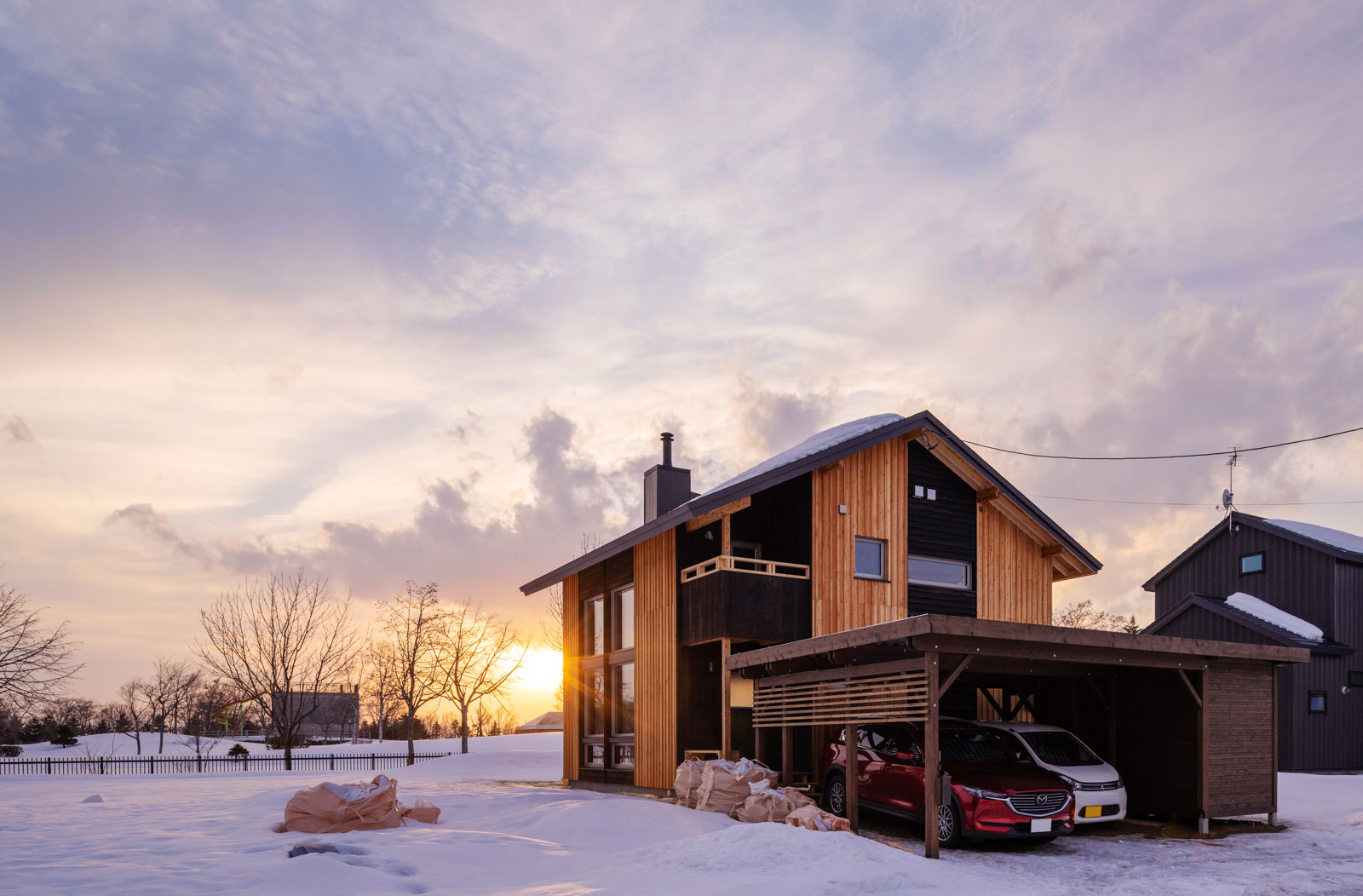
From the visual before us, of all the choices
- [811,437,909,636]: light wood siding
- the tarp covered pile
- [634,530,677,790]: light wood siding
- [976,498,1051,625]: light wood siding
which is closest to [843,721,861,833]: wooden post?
the tarp covered pile

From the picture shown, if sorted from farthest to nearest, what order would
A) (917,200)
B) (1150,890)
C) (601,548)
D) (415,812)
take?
(601,548), (917,200), (415,812), (1150,890)

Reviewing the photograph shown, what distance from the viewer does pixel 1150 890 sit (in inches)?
385

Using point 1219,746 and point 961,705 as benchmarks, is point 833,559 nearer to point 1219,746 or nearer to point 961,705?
point 961,705

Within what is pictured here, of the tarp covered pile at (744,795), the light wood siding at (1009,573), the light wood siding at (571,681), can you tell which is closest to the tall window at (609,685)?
the light wood siding at (571,681)

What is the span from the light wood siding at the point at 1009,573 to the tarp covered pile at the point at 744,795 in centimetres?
772

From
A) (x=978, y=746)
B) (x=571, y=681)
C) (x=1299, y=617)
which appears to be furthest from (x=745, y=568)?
(x=1299, y=617)

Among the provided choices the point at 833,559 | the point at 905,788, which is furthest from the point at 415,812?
the point at 833,559

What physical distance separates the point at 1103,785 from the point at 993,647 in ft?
10.3

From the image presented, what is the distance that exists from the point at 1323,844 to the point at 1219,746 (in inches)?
76.4

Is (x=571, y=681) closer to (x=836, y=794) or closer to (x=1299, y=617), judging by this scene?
(x=836, y=794)

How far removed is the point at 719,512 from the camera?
17891 millimetres

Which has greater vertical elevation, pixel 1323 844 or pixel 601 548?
pixel 601 548

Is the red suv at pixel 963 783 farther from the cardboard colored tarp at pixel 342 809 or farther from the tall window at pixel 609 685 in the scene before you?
the tall window at pixel 609 685

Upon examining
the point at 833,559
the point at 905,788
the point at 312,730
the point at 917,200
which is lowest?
the point at 312,730
